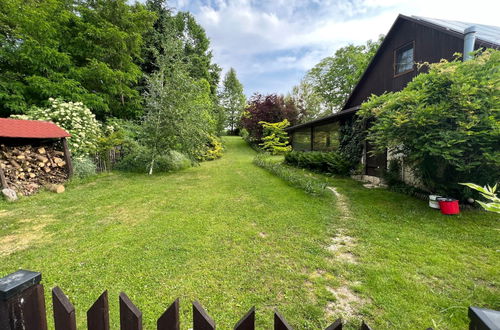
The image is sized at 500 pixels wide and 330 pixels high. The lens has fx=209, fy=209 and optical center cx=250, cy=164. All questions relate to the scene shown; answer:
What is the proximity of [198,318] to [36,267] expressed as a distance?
290 centimetres

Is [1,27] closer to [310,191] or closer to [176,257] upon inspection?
[176,257]

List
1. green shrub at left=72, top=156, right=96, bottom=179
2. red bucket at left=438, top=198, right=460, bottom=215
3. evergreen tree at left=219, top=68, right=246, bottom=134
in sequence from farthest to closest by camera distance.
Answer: evergreen tree at left=219, top=68, right=246, bottom=134
green shrub at left=72, top=156, right=96, bottom=179
red bucket at left=438, top=198, right=460, bottom=215

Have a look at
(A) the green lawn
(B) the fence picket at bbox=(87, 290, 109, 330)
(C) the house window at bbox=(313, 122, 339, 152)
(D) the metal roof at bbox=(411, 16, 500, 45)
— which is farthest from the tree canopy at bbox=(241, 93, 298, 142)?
(B) the fence picket at bbox=(87, 290, 109, 330)

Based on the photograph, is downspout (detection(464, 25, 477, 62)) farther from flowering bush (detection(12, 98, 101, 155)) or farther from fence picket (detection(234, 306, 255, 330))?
flowering bush (detection(12, 98, 101, 155))

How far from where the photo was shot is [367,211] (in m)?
4.52

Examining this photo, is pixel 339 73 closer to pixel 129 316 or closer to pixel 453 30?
pixel 453 30

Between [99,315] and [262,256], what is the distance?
2.07 meters

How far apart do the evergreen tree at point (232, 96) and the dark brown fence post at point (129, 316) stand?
31.8 metres

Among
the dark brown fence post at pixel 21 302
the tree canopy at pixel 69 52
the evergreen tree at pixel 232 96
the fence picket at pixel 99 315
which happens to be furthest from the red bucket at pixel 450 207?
the evergreen tree at pixel 232 96

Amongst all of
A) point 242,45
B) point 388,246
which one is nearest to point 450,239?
point 388,246

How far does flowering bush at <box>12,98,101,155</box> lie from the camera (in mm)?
7492

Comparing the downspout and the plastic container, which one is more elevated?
the downspout

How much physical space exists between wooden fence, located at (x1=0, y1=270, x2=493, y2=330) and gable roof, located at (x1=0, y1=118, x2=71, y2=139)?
21.2ft

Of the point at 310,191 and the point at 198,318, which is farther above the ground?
the point at 198,318
